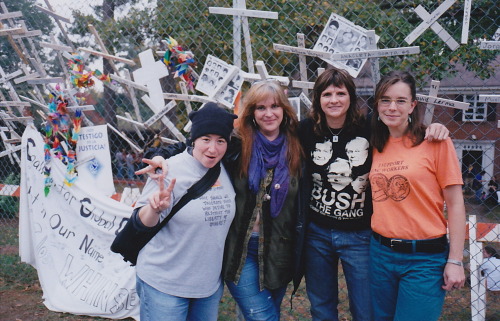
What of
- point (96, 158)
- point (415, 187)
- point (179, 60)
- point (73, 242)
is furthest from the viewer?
point (73, 242)

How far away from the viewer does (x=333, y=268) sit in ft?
8.07

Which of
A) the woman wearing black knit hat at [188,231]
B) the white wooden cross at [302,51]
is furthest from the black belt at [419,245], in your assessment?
the white wooden cross at [302,51]

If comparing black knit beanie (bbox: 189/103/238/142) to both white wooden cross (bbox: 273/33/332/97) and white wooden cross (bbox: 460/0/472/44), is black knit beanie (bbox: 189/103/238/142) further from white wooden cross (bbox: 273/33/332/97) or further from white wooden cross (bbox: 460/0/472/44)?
white wooden cross (bbox: 460/0/472/44)

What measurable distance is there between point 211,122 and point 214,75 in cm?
121

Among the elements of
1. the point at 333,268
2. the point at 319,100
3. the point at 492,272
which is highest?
the point at 319,100

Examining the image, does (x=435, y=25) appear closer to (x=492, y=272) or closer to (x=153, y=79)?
(x=153, y=79)

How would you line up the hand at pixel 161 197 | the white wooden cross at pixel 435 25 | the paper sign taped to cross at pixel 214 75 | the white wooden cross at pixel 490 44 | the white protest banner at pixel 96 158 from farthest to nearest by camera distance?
the white protest banner at pixel 96 158, the paper sign taped to cross at pixel 214 75, the white wooden cross at pixel 435 25, the white wooden cross at pixel 490 44, the hand at pixel 161 197

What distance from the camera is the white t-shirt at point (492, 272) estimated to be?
400 centimetres

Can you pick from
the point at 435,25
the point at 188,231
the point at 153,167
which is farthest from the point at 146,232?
the point at 435,25

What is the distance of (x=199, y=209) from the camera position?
2.09 m

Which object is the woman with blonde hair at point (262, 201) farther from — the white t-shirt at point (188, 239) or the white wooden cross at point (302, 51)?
the white wooden cross at point (302, 51)

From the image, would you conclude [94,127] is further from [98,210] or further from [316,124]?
[316,124]

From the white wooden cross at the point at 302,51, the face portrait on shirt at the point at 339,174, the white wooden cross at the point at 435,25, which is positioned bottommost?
the face portrait on shirt at the point at 339,174

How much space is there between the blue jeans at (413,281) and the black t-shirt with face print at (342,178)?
24cm
